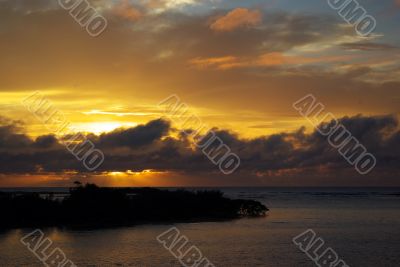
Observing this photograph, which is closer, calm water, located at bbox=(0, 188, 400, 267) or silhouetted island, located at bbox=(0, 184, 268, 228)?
calm water, located at bbox=(0, 188, 400, 267)

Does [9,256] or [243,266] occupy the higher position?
[243,266]

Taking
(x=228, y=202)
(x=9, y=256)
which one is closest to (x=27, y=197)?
(x=9, y=256)

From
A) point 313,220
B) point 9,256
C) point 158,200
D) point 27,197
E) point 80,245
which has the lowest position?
point 9,256

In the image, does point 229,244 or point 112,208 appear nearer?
point 229,244

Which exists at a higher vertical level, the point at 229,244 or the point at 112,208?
the point at 112,208

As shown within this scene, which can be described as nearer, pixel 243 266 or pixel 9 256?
pixel 243 266

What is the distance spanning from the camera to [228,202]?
108 metres

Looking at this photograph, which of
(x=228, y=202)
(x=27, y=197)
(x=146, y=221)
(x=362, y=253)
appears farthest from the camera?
(x=228, y=202)

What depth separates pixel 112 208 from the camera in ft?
294

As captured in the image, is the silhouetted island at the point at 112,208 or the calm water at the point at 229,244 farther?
the silhouetted island at the point at 112,208

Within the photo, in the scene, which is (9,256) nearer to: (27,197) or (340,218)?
(27,197)

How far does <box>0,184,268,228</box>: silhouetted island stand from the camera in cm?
8150

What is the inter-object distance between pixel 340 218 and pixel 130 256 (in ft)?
184

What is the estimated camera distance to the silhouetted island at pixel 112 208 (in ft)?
267
